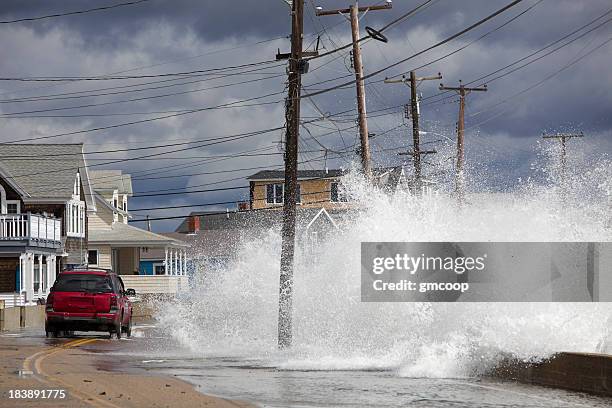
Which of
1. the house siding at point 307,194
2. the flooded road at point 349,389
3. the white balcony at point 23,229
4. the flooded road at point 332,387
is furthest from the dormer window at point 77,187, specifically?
the flooded road at point 349,389

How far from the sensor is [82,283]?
30.0 m

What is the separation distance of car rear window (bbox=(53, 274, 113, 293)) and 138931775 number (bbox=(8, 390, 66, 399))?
49.5 feet

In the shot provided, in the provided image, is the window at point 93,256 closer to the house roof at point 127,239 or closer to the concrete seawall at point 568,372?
the house roof at point 127,239

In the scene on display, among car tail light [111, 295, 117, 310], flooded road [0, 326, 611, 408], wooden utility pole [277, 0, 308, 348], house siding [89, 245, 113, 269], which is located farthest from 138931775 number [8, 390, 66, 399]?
house siding [89, 245, 113, 269]

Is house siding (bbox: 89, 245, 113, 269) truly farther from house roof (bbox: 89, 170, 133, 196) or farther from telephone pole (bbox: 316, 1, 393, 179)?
telephone pole (bbox: 316, 1, 393, 179)

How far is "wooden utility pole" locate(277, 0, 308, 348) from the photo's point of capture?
1067 inches

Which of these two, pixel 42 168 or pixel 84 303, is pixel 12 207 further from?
pixel 84 303

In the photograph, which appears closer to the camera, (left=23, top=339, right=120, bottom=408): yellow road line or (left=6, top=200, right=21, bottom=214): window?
(left=23, top=339, right=120, bottom=408): yellow road line

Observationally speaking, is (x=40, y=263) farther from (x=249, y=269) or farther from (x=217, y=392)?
(x=217, y=392)

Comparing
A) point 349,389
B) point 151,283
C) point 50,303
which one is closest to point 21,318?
point 50,303

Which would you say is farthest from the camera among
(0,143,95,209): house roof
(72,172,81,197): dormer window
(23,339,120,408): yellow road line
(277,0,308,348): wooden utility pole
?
(72,172,81,197): dormer window

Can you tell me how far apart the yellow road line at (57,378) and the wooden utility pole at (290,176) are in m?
5.13

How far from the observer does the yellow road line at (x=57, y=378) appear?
45.4 feet

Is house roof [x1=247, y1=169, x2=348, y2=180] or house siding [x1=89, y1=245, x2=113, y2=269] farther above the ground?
house roof [x1=247, y1=169, x2=348, y2=180]
